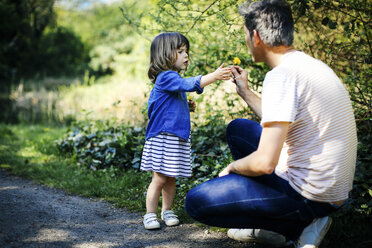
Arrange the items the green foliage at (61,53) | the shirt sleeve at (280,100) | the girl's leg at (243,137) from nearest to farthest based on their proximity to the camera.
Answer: the shirt sleeve at (280,100)
the girl's leg at (243,137)
the green foliage at (61,53)

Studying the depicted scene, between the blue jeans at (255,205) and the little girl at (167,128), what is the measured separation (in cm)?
68

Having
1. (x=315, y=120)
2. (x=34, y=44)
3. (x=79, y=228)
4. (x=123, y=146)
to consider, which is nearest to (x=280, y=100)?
(x=315, y=120)

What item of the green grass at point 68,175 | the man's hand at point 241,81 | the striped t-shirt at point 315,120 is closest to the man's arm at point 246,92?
the man's hand at point 241,81

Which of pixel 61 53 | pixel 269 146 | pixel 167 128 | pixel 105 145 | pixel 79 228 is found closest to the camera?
pixel 269 146

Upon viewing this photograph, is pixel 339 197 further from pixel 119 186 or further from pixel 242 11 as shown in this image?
pixel 119 186

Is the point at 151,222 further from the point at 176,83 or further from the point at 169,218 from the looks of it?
the point at 176,83

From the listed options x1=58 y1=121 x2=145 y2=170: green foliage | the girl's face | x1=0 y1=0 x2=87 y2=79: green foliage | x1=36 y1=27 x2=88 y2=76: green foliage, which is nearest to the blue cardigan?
the girl's face

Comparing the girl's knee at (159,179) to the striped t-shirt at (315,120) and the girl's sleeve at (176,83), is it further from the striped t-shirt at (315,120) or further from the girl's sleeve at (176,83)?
the striped t-shirt at (315,120)

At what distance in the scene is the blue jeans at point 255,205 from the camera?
6.07 ft

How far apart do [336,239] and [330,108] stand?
45.0 inches

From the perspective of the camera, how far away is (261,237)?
2.30m

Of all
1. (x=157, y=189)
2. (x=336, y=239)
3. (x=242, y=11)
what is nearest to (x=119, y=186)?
(x=157, y=189)

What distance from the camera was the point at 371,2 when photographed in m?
2.99

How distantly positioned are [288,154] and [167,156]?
1.11 metres
